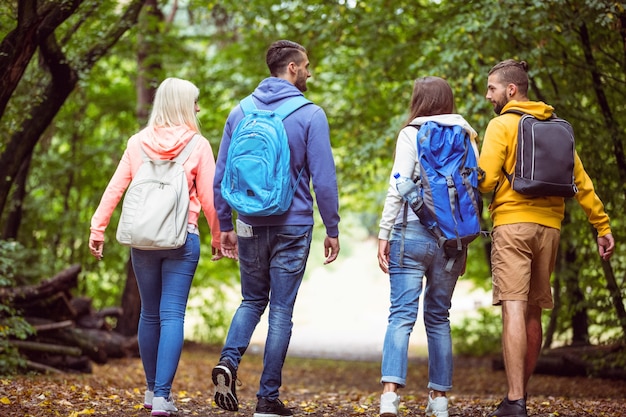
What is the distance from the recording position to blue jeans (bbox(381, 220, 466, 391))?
451 cm

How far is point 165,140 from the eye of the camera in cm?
493

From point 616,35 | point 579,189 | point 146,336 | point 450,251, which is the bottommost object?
point 146,336

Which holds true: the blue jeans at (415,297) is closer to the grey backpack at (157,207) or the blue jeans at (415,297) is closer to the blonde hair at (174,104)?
the grey backpack at (157,207)

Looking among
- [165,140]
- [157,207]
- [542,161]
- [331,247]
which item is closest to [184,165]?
[165,140]

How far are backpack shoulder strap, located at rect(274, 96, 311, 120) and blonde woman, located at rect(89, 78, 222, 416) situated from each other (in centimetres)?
57

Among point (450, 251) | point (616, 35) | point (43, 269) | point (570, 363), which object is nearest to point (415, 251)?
point (450, 251)

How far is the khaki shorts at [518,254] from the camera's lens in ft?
15.4

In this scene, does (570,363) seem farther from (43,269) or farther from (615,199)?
(43,269)

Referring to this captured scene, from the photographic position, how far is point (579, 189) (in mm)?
4980

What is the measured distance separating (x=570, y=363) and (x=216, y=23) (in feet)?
28.8

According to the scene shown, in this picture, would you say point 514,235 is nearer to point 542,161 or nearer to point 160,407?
point 542,161

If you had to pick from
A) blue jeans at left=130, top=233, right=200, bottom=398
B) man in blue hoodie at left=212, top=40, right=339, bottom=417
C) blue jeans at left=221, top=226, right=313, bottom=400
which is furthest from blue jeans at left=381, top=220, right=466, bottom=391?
blue jeans at left=130, top=233, right=200, bottom=398

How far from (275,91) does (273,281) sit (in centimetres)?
116

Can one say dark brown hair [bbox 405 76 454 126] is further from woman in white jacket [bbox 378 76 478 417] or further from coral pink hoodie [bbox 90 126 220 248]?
coral pink hoodie [bbox 90 126 220 248]
